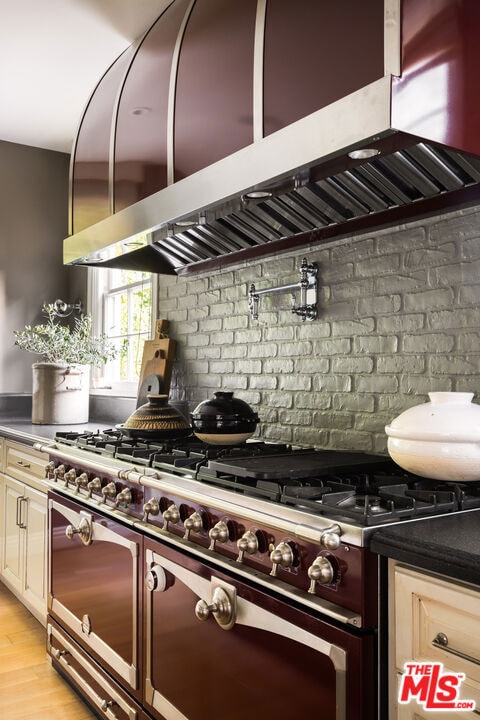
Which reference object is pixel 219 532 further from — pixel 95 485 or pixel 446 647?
pixel 95 485

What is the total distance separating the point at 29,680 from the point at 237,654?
59.6 inches

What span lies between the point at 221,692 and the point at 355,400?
39.1 inches

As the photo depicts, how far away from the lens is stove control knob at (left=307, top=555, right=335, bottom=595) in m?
1.19

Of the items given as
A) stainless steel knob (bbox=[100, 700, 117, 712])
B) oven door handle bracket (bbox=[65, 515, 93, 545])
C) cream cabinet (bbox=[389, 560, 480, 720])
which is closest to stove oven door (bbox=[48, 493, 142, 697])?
oven door handle bracket (bbox=[65, 515, 93, 545])

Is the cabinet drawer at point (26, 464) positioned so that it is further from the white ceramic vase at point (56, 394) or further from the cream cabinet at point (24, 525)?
the white ceramic vase at point (56, 394)

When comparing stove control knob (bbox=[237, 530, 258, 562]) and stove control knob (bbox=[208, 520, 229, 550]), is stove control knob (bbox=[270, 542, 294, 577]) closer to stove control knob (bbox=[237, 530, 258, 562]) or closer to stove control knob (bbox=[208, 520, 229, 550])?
stove control knob (bbox=[237, 530, 258, 562])

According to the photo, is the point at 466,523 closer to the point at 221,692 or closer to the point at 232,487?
the point at 232,487

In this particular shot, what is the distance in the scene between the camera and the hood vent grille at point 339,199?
5.33 ft

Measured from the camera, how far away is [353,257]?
2162mm

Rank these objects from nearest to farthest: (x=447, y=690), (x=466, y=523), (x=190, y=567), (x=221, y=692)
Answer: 1. (x=447, y=690)
2. (x=466, y=523)
3. (x=221, y=692)
4. (x=190, y=567)

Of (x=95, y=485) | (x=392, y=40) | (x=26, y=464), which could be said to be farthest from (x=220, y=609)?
(x=26, y=464)

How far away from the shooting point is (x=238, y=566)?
1480 millimetres

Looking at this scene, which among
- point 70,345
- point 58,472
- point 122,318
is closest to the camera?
point 58,472

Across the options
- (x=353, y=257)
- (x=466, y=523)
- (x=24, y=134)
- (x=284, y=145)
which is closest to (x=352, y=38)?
(x=284, y=145)
